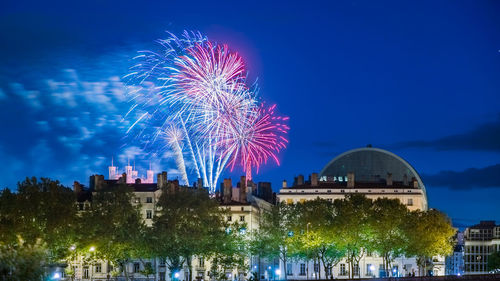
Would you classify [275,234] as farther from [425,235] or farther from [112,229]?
[112,229]

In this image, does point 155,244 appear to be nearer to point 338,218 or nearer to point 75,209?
point 75,209

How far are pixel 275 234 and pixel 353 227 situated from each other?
1212 cm

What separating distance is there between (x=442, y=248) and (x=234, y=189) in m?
35.6

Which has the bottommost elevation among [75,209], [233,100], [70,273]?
[70,273]

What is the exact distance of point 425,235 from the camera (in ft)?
489

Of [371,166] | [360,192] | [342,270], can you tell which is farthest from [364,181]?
[342,270]

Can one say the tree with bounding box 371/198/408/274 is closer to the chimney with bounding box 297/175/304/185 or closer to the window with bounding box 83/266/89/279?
the chimney with bounding box 297/175/304/185

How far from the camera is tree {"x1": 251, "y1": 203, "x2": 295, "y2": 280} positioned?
149250mm

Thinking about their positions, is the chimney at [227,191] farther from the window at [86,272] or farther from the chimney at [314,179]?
the window at [86,272]

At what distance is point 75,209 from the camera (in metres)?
128

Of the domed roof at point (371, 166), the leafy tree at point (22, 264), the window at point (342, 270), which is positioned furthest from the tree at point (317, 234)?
the leafy tree at point (22, 264)

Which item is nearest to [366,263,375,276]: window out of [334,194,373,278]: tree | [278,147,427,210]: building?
[278,147,427,210]: building

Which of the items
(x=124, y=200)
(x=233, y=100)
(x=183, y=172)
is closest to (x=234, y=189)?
(x=183, y=172)

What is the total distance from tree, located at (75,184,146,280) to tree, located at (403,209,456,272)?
131ft
